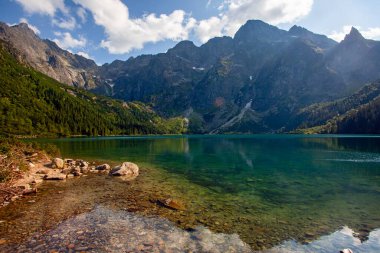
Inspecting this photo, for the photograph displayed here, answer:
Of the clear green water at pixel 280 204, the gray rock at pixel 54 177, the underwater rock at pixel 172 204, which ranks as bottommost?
the clear green water at pixel 280 204

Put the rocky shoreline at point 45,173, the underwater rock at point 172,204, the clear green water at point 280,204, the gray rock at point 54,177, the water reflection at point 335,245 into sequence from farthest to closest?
the gray rock at point 54,177 < the rocky shoreline at point 45,173 < the underwater rock at point 172,204 < the clear green water at point 280,204 < the water reflection at point 335,245

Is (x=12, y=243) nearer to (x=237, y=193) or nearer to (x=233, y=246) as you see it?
(x=233, y=246)

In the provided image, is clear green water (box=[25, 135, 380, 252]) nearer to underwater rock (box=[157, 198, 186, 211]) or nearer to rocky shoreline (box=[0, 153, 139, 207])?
underwater rock (box=[157, 198, 186, 211])

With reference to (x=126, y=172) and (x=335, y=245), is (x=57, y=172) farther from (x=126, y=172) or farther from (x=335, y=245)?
(x=335, y=245)

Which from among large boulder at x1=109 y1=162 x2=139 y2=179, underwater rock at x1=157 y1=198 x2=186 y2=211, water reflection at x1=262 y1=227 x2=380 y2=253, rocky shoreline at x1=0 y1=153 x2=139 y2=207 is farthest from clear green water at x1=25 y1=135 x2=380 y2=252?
rocky shoreline at x1=0 y1=153 x2=139 y2=207

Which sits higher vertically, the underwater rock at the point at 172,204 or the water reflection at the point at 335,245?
the underwater rock at the point at 172,204

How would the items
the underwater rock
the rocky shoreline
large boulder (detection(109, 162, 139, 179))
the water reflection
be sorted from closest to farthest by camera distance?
the water reflection
the underwater rock
the rocky shoreline
large boulder (detection(109, 162, 139, 179))

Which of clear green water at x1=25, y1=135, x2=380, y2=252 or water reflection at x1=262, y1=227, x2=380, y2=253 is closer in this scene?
water reflection at x1=262, y1=227, x2=380, y2=253

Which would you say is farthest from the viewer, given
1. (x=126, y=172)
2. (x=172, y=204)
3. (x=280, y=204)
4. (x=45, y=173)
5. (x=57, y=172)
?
(x=126, y=172)

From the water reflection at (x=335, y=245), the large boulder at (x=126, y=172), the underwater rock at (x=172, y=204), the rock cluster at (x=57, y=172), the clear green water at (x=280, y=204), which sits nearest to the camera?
the water reflection at (x=335, y=245)

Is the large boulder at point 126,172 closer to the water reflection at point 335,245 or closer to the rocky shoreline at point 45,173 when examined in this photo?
the rocky shoreline at point 45,173

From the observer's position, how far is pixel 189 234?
18.0 meters

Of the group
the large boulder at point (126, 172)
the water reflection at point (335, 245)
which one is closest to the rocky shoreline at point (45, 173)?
the large boulder at point (126, 172)

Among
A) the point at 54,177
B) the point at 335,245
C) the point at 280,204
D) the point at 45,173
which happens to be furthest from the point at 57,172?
the point at 335,245
